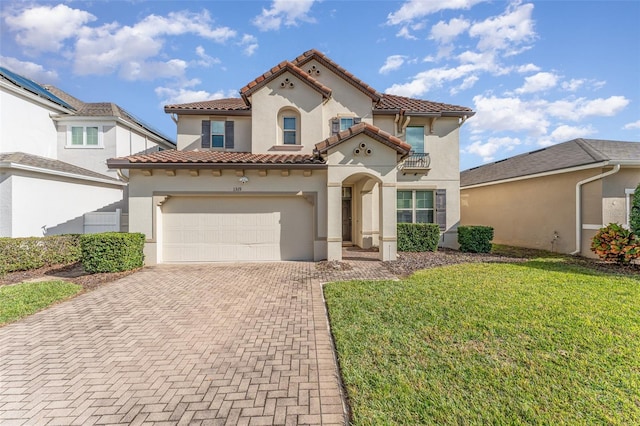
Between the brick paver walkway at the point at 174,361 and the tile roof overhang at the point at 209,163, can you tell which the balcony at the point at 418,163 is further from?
the brick paver walkway at the point at 174,361

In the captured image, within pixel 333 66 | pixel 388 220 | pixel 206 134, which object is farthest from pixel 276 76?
pixel 388 220

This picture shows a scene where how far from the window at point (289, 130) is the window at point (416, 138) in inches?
234

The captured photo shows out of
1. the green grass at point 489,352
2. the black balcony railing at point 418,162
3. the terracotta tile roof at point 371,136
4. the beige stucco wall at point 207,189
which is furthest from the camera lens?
the black balcony railing at point 418,162

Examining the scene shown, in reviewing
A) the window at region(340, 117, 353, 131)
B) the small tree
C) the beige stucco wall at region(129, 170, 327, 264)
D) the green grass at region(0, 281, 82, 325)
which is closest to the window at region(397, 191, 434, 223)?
the window at region(340, 117, 353, 131)

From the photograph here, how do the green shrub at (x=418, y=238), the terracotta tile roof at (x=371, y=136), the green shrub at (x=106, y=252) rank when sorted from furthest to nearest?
the green shrub at (x=418, y=238) < the terracotta tile roof at (x=371, y=136) < the green shrub at (x=106, y=252)

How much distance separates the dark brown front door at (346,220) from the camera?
558 inches

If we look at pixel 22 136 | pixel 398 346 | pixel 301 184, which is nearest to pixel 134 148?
pixel 22 136

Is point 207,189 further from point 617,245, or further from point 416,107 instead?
point 617,245

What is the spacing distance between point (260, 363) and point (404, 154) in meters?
8.50

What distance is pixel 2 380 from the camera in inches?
134

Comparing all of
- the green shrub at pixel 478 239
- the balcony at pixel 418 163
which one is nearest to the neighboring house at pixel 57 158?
the balcony at pixel 418 163

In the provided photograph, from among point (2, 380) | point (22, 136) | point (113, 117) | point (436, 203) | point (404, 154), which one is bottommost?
point (2, 380)

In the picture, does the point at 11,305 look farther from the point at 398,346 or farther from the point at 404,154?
the point at 404,154

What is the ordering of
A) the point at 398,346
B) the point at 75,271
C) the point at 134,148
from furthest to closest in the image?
the point at 134,148
the point at 75,271
the point at 398,346
